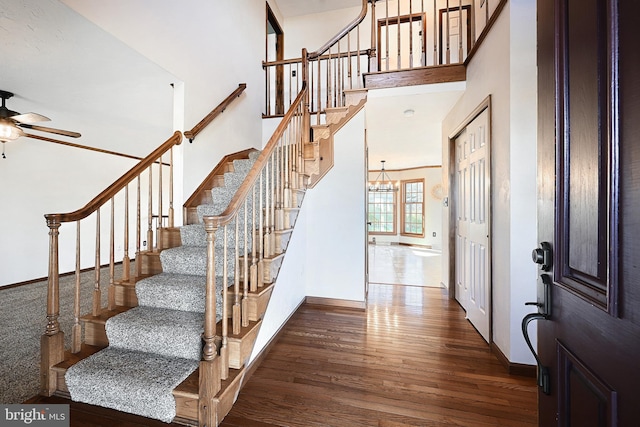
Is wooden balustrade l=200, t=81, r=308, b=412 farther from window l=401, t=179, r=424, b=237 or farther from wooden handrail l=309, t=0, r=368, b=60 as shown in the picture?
window l=401, t=179, r=424, b=237

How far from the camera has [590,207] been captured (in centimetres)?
57

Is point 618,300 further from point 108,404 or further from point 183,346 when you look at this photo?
point 108,404

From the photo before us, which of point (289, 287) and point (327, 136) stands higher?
point (327, 136)

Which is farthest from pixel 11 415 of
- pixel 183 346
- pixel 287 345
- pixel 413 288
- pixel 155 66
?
pixel 413 288

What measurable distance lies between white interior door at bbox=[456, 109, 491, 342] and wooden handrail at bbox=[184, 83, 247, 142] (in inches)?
108

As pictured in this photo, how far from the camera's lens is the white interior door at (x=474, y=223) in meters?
2.39

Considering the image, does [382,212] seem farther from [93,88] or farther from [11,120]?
[11,120]

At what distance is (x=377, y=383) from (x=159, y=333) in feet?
4.92

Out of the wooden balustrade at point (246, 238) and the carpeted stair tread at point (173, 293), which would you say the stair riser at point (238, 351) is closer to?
the wooden balustrade at point (246, 238)

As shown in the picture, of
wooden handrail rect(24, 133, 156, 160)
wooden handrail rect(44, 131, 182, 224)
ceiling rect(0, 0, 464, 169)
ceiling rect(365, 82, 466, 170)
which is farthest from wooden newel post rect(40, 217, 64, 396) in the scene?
wooden handrail rect(24, 133, 156, 160)

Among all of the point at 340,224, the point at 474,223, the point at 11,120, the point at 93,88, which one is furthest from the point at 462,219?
the point at 11,120

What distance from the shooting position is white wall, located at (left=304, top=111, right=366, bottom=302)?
3.18 m

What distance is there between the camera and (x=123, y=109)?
3.24 m

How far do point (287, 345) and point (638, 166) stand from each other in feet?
7.90
